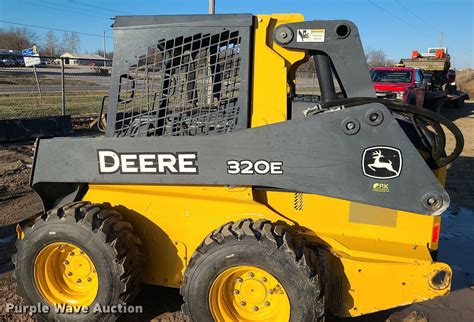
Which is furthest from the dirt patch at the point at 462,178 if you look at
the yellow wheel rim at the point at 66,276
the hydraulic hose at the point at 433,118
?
the yellow wheel rim at the point at 66,276

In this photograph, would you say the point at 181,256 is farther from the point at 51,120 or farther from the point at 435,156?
the point at 51,120

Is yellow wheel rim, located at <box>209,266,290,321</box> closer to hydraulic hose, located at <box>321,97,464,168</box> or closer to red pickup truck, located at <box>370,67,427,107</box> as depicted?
hydraulic hose, located at <box>321,97,464,168</box>

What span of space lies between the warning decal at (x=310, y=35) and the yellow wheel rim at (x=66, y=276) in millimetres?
2293

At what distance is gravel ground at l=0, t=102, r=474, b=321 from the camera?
149 inches

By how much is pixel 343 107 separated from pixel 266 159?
2.18 ft

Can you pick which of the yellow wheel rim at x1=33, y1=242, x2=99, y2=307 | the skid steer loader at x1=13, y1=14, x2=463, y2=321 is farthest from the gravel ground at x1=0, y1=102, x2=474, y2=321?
the skid steer loader at x1=13, y1=14, x2=463, y2=321

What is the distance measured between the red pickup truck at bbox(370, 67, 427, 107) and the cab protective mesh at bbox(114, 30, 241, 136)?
12361mm

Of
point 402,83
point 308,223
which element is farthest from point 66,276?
point 402,83

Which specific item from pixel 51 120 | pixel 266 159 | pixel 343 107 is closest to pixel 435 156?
pixel 343 107

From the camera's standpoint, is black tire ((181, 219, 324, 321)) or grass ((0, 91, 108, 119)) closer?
black tire ((181, 219, 324, 321))

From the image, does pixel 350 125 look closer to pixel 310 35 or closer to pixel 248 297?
pixel 310 35

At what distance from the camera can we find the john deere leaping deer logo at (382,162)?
2.85 metres

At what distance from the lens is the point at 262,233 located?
2.96m

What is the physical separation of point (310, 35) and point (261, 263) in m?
1.65
